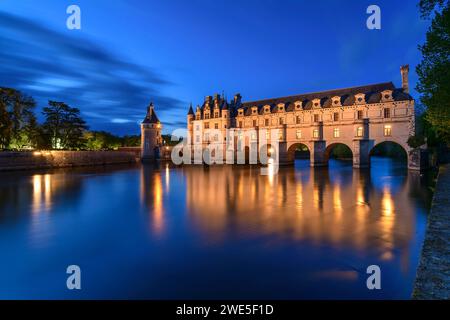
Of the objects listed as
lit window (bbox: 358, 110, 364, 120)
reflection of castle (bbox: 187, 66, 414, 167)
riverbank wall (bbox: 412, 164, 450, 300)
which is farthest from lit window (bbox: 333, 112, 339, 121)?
riverbank wall (bbox: 412, 164, 450, 300)

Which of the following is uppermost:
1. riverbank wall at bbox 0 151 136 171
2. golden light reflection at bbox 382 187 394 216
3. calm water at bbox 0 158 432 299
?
riverbank wall at bbox 0 151 136 171

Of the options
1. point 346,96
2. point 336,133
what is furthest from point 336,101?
point 336,133

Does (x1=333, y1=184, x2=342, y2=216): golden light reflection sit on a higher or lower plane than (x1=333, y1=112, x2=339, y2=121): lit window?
lower

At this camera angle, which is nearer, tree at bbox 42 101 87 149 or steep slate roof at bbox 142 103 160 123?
tree at bbox 42 101 87 149

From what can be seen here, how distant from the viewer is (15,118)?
47844 mm

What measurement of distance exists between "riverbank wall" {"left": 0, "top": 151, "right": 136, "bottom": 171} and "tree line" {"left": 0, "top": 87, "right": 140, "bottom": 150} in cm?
458

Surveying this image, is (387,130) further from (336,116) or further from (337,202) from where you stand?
(337,202)

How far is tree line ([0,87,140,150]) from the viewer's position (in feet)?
149

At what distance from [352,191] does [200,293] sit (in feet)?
58.2

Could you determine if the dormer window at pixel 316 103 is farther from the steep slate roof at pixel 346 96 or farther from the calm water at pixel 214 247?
the calm water at pixel 214 247

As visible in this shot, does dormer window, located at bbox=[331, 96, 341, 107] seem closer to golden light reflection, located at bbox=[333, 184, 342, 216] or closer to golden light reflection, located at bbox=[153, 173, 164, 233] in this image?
golden light reflection, located at bbox=[333, 184, 342, 216]

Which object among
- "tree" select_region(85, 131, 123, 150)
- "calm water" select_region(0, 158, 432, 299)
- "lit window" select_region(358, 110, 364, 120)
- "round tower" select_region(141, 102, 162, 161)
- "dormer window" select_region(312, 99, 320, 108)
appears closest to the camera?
"calm water" select_region(0, 158, 432, 299)

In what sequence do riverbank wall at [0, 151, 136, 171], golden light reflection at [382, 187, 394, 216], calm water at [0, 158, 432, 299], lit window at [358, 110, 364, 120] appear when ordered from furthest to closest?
riverbank wall at [0, 151, 136, 171], lit window at [358, 110, 364, 120], golden light reflection at [382, 187, 394, 216], calm water at [0, 158, 432, 299]
